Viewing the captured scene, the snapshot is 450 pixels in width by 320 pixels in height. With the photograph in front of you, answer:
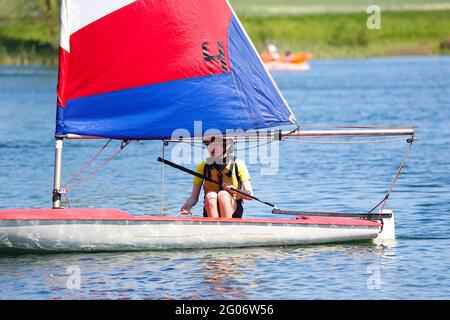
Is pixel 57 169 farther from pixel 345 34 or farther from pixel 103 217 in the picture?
pixel 345 34

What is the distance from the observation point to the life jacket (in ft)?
61.6

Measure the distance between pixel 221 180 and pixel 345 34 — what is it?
96865 millimetres

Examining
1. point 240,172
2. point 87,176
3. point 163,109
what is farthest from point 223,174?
point 87,176

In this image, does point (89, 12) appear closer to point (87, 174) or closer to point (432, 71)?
point (87, 174)

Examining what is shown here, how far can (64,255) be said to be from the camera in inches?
731

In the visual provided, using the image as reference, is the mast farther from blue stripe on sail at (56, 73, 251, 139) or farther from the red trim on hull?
blue stripe on sail at (56, 73, 251, 139)

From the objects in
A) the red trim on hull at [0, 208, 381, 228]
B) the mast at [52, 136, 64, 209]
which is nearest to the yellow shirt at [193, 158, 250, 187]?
the red trim on hull at [0, 208, 381, 228]

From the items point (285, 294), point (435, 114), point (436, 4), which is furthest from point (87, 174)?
point (436, 4)

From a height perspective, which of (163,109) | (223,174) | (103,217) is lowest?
(103,217)

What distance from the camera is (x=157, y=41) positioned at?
19.4 meters

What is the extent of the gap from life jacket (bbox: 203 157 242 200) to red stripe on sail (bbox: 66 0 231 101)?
5.42 feet

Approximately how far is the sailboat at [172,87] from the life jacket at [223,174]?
0.63m
